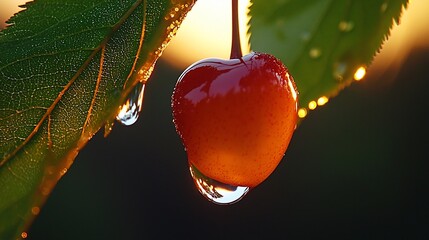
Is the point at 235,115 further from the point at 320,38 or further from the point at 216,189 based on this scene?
the point at 320,38

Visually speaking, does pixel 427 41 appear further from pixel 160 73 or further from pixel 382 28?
pixel 382 28

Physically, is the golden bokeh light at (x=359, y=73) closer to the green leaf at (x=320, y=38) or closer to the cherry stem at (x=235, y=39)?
the green leaf at (x=320, y=38)

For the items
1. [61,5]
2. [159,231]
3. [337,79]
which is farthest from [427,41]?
[61,5]

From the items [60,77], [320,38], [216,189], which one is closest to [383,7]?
[320,38]

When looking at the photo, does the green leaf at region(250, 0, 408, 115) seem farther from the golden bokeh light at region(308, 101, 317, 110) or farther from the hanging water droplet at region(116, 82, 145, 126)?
the hanging water droplet at region(116, 82, 145, 126)

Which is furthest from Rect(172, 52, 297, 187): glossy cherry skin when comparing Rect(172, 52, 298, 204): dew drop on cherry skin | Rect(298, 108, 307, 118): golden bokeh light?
Rect(298, 108, 307, 118): golden bokeh light

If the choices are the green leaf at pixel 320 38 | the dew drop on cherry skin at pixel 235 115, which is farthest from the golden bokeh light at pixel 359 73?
the dew drop on cherry skin at pixel 235 115

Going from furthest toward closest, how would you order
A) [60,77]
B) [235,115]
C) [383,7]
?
[383,7] → [235,115] → [60,77]
